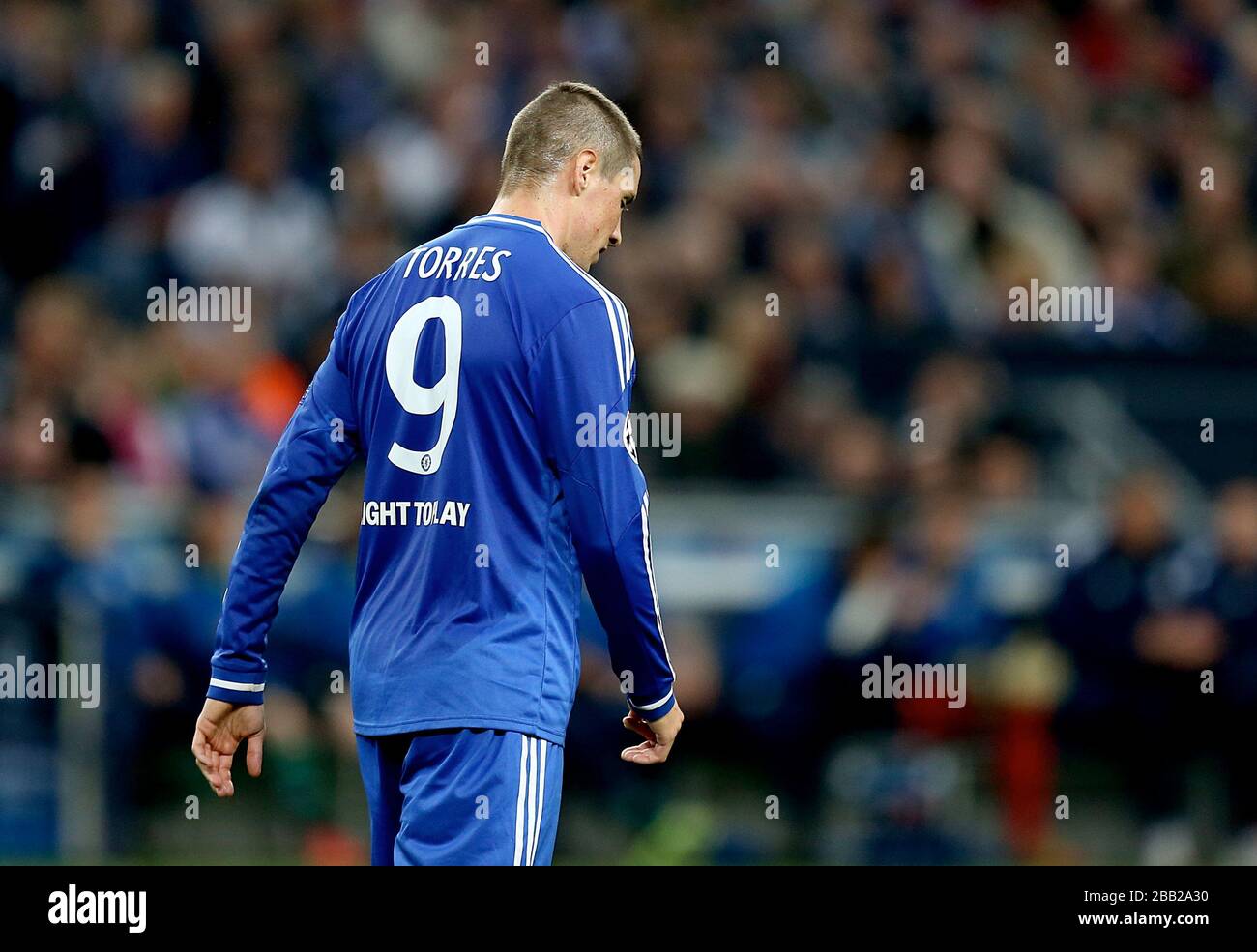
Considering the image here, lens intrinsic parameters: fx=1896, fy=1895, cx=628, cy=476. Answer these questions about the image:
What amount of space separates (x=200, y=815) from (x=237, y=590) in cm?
360

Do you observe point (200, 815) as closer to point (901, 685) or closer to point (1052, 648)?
point (901, 685)

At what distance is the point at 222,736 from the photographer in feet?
12.9

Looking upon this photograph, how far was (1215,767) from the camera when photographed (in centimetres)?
738

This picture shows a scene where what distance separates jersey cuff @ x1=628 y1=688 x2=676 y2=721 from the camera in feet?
12.4

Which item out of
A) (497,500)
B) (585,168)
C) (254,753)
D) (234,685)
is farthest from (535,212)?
(254,753)

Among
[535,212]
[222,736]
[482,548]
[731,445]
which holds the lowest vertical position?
[222,736]

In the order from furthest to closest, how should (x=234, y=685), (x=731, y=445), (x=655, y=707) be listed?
(x=731, y=445), (x=234, y=685), (x=655, y=707)

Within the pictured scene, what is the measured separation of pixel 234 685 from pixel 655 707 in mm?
873

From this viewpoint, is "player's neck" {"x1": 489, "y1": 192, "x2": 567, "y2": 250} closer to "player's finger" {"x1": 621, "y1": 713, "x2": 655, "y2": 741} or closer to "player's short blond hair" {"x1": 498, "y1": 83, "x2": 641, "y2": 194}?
"player's short blond hair" {"x1": 498, "y1": 83, "x2": 641, "y2": 194}

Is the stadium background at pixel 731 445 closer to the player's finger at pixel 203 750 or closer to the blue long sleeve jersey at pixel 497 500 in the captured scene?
the player's finger at pixel 203 750

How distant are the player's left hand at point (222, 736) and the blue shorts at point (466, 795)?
32 cm

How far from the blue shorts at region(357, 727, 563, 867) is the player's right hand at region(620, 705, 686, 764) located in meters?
0.17

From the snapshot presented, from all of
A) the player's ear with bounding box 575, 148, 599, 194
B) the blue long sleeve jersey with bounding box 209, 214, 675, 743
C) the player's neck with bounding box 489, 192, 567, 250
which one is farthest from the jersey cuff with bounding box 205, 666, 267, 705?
the player's ear with bounding box 575, 148, 599, 194

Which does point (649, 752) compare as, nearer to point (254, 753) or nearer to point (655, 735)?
point (655, 735)
